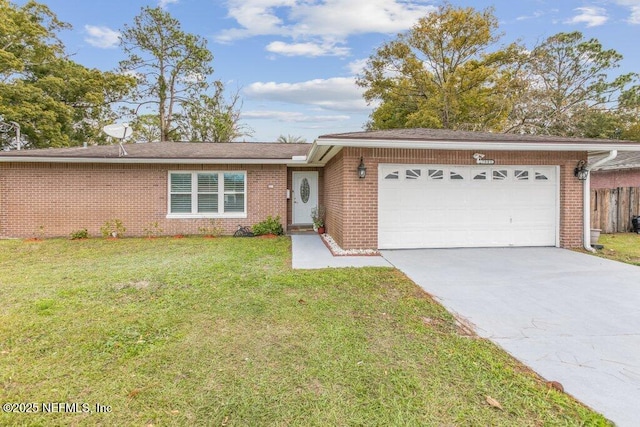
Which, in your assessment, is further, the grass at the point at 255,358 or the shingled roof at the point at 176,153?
the shingled roof at the point at 176,153

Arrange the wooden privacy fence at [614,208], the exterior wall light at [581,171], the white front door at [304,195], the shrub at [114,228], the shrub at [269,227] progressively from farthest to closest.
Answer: the white front door at [304,195]
the wooden privacy fence at [614,208]
the shrub at [269,227]
the shrub at [114,228]
the exterior wall light at [581,171]

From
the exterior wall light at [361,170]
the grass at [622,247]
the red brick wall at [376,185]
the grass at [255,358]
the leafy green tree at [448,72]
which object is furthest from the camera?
the leafy green tree at [448,72]

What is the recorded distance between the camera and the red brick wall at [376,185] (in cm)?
774

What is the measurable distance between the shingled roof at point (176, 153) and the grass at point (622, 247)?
874 cm

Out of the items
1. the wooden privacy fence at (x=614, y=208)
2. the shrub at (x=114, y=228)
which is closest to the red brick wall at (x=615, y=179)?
the wooden privacy fence at (x=614, y=208)

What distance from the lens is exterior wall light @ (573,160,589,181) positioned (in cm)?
825

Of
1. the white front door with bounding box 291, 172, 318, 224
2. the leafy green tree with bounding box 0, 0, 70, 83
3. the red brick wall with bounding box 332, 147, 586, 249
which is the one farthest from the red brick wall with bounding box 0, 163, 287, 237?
the leafy green tree with bounding box 0, 0, 70, 83

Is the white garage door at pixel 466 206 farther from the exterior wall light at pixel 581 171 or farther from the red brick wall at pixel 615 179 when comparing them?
the red brick wall at pixel 615 179

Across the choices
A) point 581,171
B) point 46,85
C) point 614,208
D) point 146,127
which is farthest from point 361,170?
point 146,127

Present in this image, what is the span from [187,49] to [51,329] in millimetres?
24245

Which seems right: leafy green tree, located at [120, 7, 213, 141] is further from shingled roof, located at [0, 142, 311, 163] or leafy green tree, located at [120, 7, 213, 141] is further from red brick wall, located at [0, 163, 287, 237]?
red brick wall, located at [0, 163, 287, 237]

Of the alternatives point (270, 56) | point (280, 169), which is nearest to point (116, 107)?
point (270, 56)

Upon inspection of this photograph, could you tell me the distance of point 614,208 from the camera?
11.6 m

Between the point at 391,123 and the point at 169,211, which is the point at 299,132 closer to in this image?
the point at 391,123
